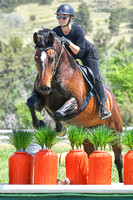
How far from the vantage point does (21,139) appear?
497 centimetres

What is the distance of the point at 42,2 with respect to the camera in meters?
90.5

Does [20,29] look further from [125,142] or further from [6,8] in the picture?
[125,142]

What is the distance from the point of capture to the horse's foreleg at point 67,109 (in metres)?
6.01

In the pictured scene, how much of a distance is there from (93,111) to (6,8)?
89.6m

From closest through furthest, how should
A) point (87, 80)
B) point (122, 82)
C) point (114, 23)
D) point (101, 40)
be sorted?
point (87, 80), point (122, 82), point (101, 40), point (114, 23)

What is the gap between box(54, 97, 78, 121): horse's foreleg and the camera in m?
6.01

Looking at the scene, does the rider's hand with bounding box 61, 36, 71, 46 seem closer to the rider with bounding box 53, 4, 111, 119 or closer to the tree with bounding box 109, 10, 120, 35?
the rider with bounding box 53, 4, 111, 119

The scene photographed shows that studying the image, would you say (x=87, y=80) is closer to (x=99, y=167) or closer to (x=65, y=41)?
(x=65, y=41)

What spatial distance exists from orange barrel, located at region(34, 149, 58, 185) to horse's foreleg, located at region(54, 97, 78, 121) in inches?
48.2

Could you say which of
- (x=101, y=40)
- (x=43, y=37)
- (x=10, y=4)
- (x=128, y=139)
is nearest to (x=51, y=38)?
→ (x=43, y=37)

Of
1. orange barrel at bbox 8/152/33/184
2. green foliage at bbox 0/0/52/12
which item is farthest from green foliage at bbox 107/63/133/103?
green foliage at bbox 0/0/52/12

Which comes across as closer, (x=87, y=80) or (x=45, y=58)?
(x=45, y=58)

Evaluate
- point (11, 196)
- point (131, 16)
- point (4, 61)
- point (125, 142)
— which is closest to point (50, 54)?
point (125, 142)

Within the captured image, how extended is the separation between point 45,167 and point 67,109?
1.47 meters
